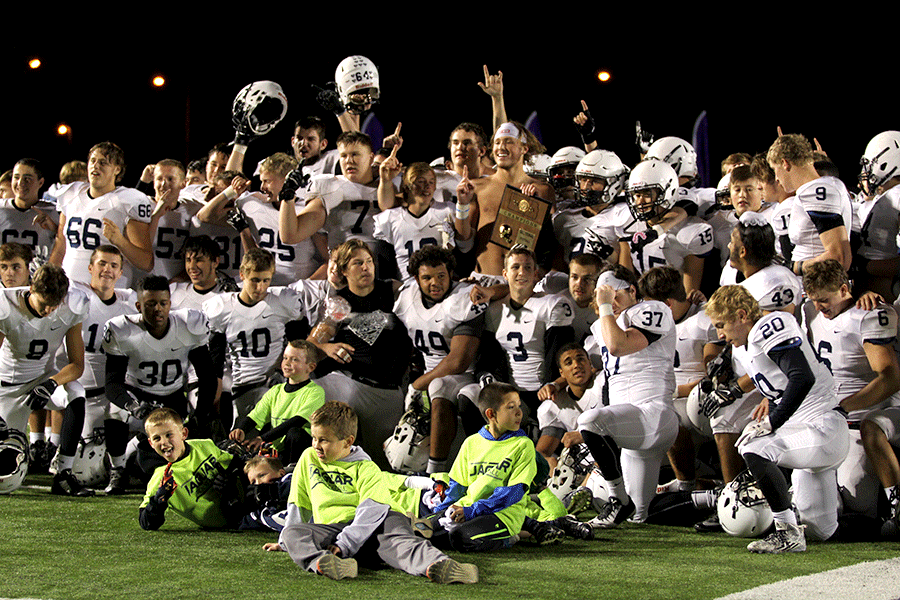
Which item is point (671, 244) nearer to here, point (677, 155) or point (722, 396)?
point (677, 155)

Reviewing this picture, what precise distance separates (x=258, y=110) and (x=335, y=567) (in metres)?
4.80

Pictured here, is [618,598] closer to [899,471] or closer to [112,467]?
[899,471]

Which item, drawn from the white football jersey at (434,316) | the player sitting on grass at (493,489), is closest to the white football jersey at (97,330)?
the white football jersey at (434,316)

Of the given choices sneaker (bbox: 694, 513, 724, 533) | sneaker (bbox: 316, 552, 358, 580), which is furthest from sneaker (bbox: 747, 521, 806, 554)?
sneaker (bbox: 316, 552, 358, 580)

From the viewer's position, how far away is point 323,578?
4.16 metres

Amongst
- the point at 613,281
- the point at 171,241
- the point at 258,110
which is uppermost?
the point at 258,110

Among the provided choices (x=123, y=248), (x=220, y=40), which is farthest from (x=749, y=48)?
(x=123, y=248)

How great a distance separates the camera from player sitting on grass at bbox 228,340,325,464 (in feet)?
20.6

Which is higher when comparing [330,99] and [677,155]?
[330,99]

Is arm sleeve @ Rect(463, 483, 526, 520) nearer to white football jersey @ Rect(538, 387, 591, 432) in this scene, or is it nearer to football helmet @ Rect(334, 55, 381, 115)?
white football jersey @ Rect(538, 387, 591, 432)

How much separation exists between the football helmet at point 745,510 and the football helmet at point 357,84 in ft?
14.6

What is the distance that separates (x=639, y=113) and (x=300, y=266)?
712 centimetres

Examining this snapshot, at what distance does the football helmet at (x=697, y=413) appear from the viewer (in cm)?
605

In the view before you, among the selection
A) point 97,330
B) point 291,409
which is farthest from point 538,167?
point 97,330
